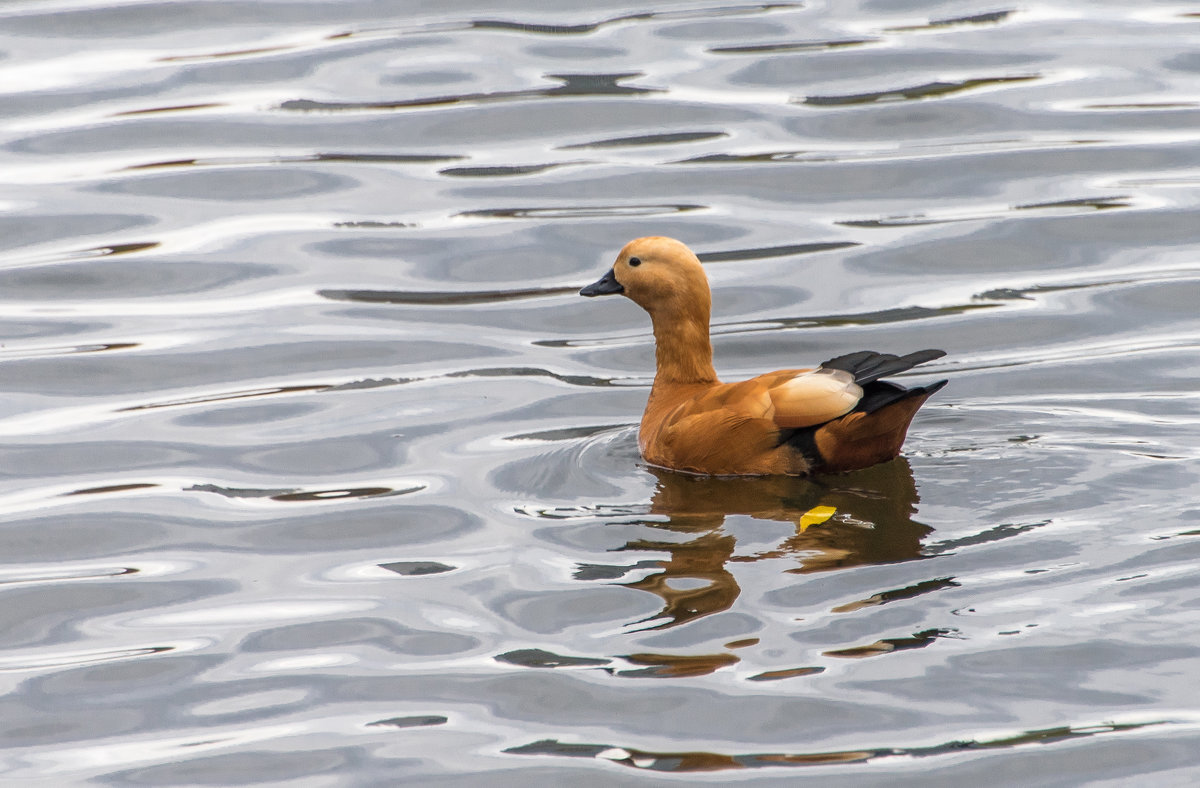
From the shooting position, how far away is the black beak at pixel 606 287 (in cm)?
857

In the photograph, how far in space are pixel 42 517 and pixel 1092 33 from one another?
11.0 m

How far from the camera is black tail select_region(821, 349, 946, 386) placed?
24.0 feet

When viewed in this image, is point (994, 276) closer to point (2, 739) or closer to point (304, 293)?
Result: point (304, 293)

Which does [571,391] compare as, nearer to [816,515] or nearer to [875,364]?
[875,364]

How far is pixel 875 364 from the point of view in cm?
751

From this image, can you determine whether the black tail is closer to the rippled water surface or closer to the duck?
the duck

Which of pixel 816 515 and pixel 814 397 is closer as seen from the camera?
pixel 816 515

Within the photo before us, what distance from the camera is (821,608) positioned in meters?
6.13

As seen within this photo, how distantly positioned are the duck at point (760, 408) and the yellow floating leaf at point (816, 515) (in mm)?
357

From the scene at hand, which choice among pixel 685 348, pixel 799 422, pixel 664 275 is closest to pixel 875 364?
pixel 799 422

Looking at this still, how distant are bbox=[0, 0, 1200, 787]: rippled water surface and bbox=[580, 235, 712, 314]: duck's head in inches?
30.9

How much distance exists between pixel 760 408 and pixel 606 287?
135 centimetres

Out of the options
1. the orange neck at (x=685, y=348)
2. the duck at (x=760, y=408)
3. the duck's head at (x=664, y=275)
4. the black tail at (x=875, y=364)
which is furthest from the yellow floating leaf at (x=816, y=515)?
the duck's head at (x=664, y=275)

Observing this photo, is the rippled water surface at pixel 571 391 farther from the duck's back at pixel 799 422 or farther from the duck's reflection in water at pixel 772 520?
the duck's back at pixel 799 422
